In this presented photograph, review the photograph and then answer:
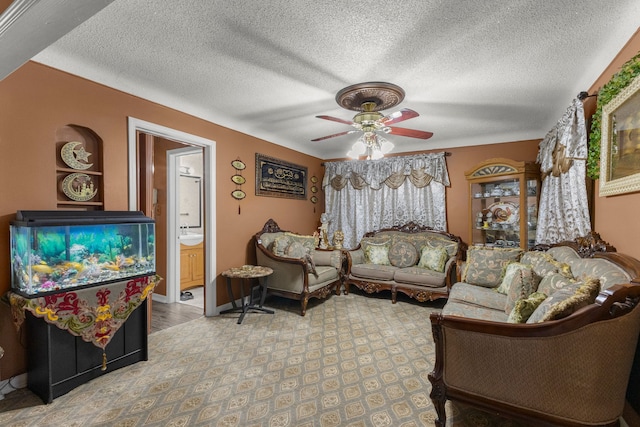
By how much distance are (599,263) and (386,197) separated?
3.34m

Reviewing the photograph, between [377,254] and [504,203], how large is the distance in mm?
1927

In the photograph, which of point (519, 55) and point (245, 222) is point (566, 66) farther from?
point (245, 222)

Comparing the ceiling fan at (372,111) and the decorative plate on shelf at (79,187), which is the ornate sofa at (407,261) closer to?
the ceiling fan at (372,111)

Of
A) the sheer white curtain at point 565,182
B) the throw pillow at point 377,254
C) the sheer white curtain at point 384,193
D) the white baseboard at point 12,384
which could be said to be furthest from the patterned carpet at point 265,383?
the sheer white curtain at point 384,193

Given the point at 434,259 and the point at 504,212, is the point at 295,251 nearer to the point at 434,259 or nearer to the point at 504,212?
the point at 434,259

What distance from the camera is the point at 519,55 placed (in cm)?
215

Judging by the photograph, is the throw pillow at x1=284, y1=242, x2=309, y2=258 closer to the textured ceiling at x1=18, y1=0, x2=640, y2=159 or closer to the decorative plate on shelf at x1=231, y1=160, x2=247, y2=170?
the decorative plate on shelf at x1=231, y1=160, x2=247, y2=170

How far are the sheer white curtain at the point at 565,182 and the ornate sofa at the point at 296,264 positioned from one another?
8.59 feet

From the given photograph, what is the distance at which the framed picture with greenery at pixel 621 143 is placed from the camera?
1.70 m

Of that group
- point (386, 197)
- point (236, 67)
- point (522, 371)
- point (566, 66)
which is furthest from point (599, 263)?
point (386, 197)

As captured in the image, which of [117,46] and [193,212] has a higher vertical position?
[117,46]

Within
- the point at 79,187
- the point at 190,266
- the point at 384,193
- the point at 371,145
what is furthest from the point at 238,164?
the point at 384,193

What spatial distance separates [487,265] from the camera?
11.0 ft

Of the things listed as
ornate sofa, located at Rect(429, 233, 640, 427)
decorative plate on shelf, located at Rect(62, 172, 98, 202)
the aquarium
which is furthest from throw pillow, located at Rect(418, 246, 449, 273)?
decorative plate on shelf, located at Rect(62, 172, 98, 202)
